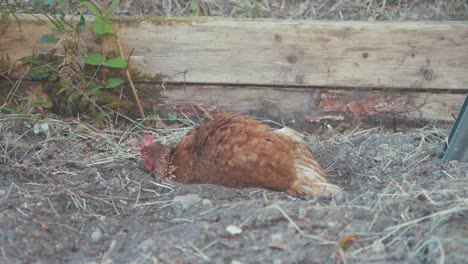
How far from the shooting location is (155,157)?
11.7 feet

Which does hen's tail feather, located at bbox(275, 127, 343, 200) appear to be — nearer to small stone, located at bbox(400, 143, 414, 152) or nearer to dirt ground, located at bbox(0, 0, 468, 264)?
dirt ground, located at bbox(0, 0, 468, 264)

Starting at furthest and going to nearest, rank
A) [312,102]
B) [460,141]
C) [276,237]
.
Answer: [312,102] < [460,141] < [276,237]

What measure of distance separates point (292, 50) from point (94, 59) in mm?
1219

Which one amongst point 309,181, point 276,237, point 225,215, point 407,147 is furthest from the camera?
point 407,147

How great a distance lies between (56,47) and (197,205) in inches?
69.3

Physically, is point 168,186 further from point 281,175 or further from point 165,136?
point 165,136

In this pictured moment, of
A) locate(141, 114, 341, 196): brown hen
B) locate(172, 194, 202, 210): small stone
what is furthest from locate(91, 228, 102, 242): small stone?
locate(141, 114, 341, 196): brown hen

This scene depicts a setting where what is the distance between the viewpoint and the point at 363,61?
13.5 feet

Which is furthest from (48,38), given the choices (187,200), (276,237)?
(276,237)

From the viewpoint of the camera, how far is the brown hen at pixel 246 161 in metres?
3.26

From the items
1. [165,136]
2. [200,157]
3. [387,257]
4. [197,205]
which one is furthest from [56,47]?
[387,257]

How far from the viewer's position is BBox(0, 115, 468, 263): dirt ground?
2.42m

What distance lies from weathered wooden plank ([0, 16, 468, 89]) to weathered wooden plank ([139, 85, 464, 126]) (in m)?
0.07

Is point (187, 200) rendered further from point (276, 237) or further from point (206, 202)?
point (276, 237)
